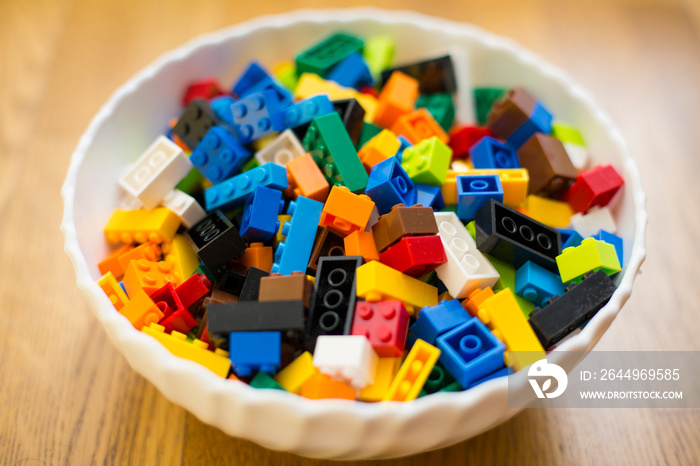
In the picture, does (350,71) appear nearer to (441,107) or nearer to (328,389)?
(441,107)

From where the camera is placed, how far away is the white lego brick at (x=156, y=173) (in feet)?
2.93

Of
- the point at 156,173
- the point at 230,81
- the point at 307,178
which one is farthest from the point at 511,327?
the point at 230,81

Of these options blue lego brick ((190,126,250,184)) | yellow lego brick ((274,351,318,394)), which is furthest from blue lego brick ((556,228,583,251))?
blue lego brick ((190,126,250,184))

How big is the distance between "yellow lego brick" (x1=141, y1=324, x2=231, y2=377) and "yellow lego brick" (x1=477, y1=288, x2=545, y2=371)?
0.34 metres

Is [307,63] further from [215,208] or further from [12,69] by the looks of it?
[12,69]

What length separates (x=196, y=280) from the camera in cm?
81

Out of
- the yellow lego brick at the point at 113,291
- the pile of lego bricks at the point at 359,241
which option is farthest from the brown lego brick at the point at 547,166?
the yellow lego brick at the point at 113,291

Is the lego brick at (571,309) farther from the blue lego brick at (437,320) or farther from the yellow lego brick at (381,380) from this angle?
the yellow lego brick at (381,380)

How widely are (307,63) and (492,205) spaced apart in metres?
0.52

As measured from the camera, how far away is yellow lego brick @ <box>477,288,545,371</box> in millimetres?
702

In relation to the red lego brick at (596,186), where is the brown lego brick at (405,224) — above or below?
above

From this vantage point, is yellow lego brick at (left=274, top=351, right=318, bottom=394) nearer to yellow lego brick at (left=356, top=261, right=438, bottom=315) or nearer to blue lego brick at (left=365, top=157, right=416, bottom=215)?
yellow lego brick at (left=356, top=261, right=438, bottom=315)

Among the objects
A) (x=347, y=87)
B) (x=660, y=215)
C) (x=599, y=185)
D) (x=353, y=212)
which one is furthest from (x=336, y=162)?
(x=660, y=215)

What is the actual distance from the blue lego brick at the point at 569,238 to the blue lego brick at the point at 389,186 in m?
0.25
